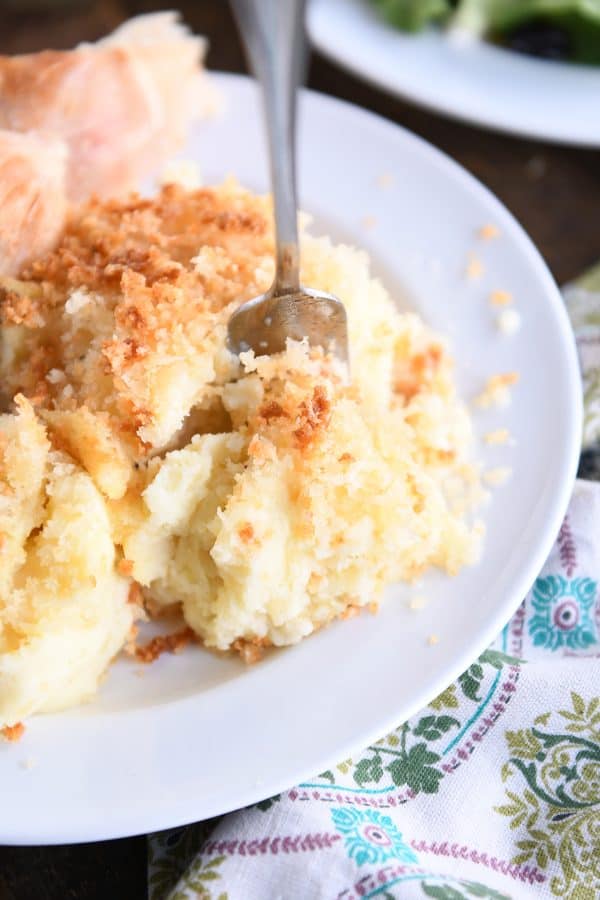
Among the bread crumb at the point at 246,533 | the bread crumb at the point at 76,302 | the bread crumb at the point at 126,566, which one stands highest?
the bread crumb at the point at 76,302

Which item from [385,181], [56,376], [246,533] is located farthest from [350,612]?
[385,181]

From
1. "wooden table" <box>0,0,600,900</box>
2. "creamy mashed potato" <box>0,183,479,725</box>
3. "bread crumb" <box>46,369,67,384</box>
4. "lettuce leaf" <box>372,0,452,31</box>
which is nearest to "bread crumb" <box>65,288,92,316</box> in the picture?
"creamy mashed potato" <box>0,183,479,725</box>

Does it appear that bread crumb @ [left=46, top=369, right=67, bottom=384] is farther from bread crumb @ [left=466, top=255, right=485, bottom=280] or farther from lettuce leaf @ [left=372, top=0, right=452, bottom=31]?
lettuce leaf @ [left=372, top=0, right=452, bottom=31]

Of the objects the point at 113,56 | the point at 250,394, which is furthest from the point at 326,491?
the point at 113,56

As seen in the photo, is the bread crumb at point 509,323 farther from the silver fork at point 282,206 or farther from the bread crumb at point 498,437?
the silver fork at point 282,206

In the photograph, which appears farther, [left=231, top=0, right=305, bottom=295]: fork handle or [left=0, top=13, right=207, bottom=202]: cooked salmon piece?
[left=0, top=13, right=207, bottom=202]: cooked salmon piece

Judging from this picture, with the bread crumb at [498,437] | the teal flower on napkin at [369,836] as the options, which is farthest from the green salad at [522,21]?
the teal flower on napkin at [369,836]

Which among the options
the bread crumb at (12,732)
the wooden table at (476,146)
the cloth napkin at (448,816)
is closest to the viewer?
the cloth napkin at (448,816)
